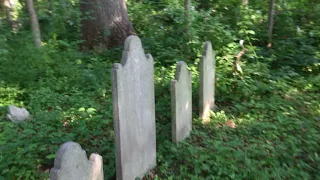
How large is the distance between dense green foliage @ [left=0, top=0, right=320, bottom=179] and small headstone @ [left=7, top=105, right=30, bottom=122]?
0.32 feet

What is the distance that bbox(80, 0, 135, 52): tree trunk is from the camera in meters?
7.81

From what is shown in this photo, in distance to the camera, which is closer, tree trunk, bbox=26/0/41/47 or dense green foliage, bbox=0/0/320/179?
dense green foliage, bbox=0/0/320/179

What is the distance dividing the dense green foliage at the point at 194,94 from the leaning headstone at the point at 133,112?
242 millimetres

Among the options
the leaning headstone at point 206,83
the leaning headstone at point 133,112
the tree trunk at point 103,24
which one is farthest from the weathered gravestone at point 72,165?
the tree trunk at point 103,24

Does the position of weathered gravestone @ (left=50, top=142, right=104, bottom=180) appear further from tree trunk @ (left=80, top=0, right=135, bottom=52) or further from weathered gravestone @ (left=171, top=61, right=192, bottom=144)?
tree trunk @ (left=80, top=0, right=135, bottom=52)

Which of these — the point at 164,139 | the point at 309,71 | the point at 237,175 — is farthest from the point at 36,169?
the point at 309,71

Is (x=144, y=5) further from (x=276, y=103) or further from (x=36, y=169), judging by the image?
(x=36, y=169)

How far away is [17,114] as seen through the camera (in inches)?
182

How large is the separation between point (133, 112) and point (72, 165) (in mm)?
1184

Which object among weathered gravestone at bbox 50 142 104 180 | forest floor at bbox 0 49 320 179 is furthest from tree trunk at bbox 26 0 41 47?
weathered gravestone at bbox 50 142 104 180

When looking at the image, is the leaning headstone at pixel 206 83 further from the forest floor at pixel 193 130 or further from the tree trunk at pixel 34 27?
the tree trunk at pixel 34 27

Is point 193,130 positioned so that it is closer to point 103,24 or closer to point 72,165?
point 72,165

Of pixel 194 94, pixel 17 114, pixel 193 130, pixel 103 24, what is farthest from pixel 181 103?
pixel 103 24

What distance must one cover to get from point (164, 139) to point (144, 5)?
613cm
